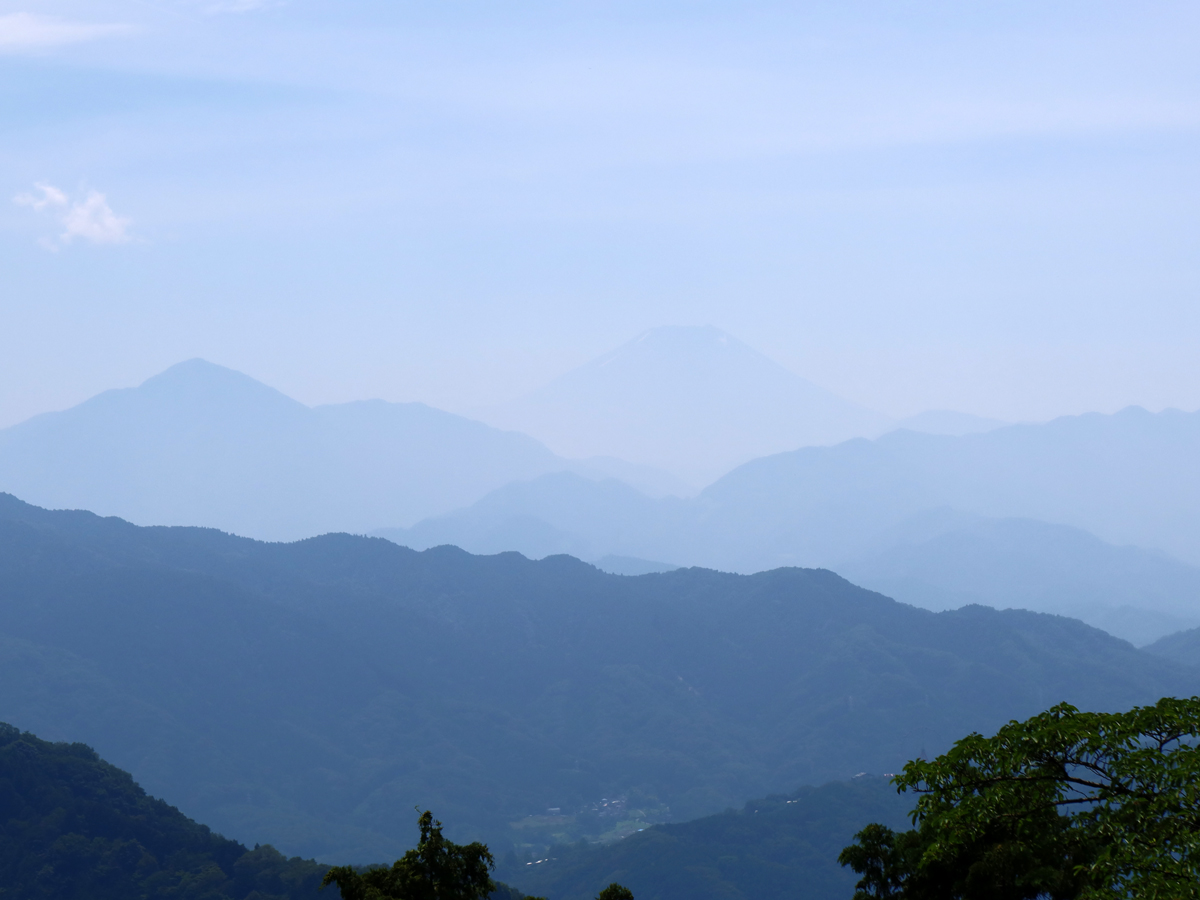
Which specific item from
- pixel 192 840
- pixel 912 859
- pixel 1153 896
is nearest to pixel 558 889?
pixel 192 840

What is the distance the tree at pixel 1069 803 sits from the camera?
18031 mm

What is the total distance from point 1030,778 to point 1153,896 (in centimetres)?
484

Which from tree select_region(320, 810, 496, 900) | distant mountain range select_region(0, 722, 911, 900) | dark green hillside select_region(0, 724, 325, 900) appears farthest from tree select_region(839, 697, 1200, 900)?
dark green hillside select_region(0, 724, 325, 900)

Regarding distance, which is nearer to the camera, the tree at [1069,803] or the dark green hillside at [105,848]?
the tree at [1069,803]

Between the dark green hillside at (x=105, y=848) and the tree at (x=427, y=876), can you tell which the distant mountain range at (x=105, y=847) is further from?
the tree at (x=427, y=876)

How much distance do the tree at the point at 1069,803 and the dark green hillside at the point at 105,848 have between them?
126238 millimetres

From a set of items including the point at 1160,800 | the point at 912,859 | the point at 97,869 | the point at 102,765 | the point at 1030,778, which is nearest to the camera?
the point at 1160,800

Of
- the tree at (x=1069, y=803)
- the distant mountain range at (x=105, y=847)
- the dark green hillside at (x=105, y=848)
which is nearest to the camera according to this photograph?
the tree at (x=1069, y=803)

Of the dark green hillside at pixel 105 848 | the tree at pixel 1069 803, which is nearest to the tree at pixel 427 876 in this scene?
the tree at pixel 1069 803

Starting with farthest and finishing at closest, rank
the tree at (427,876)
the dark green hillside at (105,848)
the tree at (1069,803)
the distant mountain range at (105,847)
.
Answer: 1. the dark green hillside at (105,848)
2. the distant mountain range at (105,847)
3. the tree at (427,876)
4. the tree at (1069,803)

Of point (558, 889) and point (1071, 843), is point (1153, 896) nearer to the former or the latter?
point (1071, 843)

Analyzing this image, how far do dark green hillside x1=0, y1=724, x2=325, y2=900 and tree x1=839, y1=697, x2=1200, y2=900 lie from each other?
414ft

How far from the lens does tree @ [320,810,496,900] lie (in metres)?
25.5

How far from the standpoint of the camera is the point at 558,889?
19462 cm
